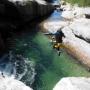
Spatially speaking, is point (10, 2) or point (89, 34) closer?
point (89, 34)

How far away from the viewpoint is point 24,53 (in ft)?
81.3

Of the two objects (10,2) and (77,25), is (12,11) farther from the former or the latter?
(77,25)

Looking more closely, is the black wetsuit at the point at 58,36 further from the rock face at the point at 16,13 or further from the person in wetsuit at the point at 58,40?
the rock face at the point at 16,13

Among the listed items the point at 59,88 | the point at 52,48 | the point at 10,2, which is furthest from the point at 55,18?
the point at 59,88

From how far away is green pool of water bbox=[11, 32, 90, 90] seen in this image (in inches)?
801

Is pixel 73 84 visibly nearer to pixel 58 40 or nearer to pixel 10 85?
pixel 10 85

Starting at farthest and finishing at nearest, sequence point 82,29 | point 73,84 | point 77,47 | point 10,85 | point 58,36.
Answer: point 58,36 → point 82,29 → point 77,47 → point 73,84 → point 10,85

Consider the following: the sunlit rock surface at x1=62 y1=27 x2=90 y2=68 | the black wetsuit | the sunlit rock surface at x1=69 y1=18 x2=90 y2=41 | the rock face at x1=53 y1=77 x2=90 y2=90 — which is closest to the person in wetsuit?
the black wetsuit

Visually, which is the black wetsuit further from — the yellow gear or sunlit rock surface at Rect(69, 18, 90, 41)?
sunlit rock surface at Rect(69, 18, 90, 41)

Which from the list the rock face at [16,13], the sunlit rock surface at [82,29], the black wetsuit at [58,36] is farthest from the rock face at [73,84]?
the rock face at [16,13]

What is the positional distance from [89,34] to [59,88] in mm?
9677

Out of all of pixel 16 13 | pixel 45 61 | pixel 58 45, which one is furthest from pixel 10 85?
pixel 16 13

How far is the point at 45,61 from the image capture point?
23.5m

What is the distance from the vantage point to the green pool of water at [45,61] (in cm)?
2034
